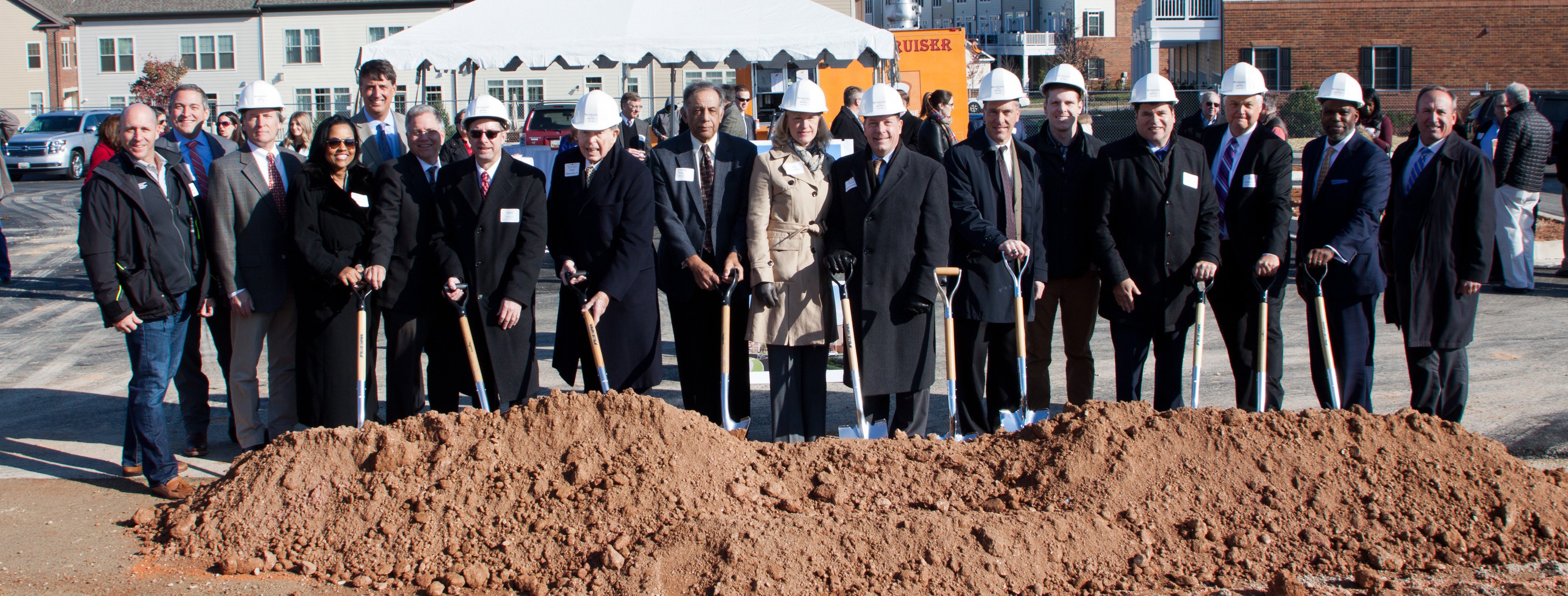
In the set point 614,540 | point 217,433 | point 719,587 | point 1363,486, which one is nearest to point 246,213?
point 217,433

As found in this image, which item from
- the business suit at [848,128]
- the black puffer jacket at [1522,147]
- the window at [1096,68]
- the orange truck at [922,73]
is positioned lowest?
the black puffer jacket at [1522,147]

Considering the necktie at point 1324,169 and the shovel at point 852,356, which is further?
the necktie at point 1324,169

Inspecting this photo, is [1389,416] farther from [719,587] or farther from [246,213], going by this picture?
[246,213]

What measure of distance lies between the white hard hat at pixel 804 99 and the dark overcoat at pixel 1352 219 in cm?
242

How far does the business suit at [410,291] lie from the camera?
579 cm

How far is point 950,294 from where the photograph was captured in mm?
5785

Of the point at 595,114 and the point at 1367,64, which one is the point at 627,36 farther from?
the point at 1367,64

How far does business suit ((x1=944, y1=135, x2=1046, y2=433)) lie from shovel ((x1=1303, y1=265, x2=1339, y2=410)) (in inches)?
51.5

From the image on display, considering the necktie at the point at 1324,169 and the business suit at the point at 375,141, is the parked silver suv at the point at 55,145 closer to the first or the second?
the business suit at the point at 375,141

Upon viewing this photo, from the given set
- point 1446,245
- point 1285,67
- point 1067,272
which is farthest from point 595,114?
point 1285,67

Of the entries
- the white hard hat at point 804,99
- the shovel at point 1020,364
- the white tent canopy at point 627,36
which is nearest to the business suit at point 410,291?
the white hard hat at point 804,99

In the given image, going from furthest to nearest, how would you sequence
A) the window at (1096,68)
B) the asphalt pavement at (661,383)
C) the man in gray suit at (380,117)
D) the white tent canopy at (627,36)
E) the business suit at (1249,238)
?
the window at (1096,68)
the white tent canopy at (627,36)
the man in gray suit at (380,117)
the asphalt pavement at (661,383)
the business suit at (1249,238)

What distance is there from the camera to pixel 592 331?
5691mm

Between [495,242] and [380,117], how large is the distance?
2.11 meters
